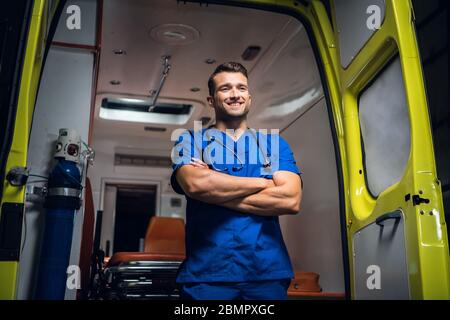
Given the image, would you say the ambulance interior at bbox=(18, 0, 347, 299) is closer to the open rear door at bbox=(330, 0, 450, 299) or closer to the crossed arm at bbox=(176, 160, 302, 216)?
the open rear door at bbox=(330, 0, 450, 299)

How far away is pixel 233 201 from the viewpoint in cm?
208

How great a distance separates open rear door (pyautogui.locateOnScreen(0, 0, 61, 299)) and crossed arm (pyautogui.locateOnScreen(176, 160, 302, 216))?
0.75 meters

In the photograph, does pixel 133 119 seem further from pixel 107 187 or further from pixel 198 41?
pixel 198 41

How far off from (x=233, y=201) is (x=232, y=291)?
16.2 inches

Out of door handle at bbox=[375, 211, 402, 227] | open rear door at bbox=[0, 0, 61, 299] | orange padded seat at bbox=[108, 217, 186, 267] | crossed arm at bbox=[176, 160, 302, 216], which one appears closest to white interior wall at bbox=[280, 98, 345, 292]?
orange padded seat at bbox=[108, 217, 186, 267]

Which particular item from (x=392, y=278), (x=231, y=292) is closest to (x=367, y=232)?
(x=392, y=278)

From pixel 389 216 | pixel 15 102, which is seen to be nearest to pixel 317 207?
pixel 389 216

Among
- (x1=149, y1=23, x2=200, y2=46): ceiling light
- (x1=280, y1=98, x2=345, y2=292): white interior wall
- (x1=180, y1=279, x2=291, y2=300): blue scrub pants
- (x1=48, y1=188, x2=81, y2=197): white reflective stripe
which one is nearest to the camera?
(x1=180, y1=279, x2=291, y2=300): blue scrub pants

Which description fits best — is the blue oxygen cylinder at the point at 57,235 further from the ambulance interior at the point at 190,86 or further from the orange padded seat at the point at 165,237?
the orange padded seat at the point at 165,237

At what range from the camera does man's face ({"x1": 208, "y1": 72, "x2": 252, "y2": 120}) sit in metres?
2.26

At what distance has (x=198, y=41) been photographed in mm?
5059

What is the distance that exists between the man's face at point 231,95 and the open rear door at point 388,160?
0.70 m

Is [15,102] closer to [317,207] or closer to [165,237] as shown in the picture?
[317,207]

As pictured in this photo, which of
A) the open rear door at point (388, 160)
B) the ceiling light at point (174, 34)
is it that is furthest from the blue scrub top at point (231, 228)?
the ceiling light at point (174, 34)
